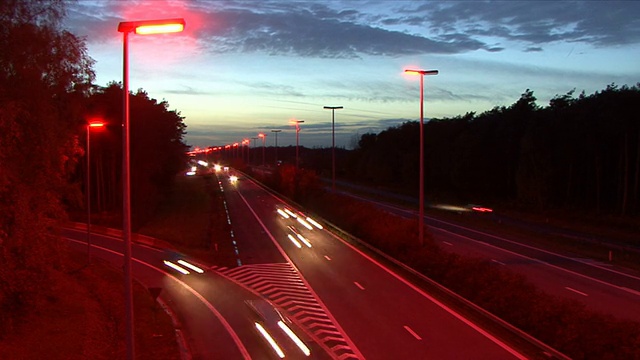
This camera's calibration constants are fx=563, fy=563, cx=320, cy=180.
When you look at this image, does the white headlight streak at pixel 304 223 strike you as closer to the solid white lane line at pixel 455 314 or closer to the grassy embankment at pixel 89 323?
the grassy embankment at pixel 89 323

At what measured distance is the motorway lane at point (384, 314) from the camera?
1491 cm

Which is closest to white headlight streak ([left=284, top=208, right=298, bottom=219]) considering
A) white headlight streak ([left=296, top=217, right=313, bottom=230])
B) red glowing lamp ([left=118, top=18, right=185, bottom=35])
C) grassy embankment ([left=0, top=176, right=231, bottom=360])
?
white headlight streak ([left=296, top=217, right=313, bottom=230])

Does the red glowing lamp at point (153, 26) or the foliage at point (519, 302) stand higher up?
the red glowing lamp at point (153, 26)

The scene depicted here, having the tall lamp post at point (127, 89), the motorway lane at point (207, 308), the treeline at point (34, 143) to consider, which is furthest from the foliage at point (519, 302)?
the treeline at point (34, 143)

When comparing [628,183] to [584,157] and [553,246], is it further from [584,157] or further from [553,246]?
[553,246]

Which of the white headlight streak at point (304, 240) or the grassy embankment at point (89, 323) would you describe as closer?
the grassy embankment at point (89, 323)

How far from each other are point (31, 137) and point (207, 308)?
870cm

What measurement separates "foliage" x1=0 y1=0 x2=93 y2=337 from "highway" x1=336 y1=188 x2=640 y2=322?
18.7 metres

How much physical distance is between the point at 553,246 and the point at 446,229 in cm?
1043

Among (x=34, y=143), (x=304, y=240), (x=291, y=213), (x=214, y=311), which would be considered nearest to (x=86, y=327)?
(x=214, y=311)

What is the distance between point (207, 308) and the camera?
20.8 metres

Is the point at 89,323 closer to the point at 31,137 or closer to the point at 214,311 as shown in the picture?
the point at 214,311

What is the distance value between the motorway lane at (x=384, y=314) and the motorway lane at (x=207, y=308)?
215 centimetres

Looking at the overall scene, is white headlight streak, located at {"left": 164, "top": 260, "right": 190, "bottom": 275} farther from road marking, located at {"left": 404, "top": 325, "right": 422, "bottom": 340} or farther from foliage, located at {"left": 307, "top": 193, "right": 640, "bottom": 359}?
road marking, located at {"left": 404, "top": 325, "right": 422, "bottom": 340}
